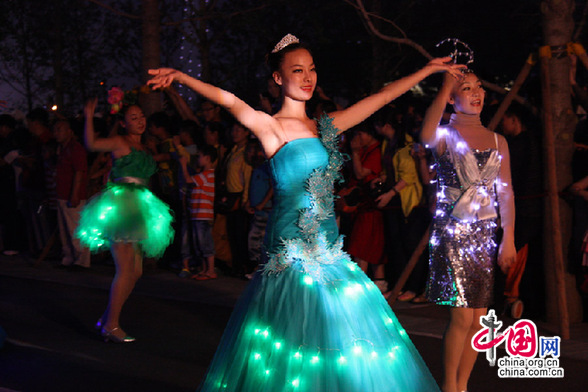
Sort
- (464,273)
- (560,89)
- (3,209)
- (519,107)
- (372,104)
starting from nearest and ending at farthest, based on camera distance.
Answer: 1. (372,104)
2. (464,273)
3. (560,89)
4. (519,107)
5. (3,209)

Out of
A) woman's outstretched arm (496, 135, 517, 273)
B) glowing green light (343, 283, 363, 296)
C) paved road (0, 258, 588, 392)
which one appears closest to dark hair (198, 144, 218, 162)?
paved road (0, 258, 588, 392)

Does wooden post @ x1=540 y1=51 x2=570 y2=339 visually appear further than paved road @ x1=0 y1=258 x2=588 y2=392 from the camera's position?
Yes

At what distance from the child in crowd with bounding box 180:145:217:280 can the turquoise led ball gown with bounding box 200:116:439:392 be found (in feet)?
22.1

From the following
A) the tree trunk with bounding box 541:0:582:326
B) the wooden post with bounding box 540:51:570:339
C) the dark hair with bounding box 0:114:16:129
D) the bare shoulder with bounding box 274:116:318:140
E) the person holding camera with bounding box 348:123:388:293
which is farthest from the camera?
the dark hair with bounding box 0:114:16:129

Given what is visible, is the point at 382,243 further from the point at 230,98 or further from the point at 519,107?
the point at 230,98

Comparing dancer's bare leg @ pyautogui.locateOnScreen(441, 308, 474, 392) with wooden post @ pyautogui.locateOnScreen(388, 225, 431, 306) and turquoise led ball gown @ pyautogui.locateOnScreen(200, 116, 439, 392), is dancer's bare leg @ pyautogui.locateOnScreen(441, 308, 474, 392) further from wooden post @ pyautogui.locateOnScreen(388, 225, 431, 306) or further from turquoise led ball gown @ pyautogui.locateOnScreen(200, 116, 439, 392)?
wooden post @ pyautogui.locateOnScreen(388, 225, 431, 306)

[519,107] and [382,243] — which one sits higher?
[519,107]

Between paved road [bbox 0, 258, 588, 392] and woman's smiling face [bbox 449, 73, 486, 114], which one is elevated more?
woman's smiling face [bbox 449, 73, 486, 114]

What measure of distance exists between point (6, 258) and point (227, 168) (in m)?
5.31

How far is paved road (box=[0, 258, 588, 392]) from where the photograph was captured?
629 centimetres

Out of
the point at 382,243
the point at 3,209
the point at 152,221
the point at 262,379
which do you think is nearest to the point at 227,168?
the point at 382,243

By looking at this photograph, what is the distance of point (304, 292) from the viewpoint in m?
4.41

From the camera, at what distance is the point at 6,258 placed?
14531mm

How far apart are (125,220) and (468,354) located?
3.63m
